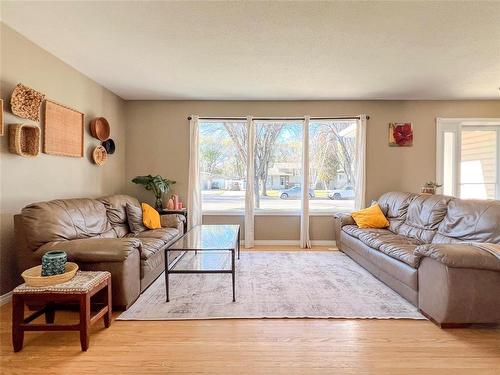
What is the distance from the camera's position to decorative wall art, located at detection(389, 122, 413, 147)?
488 centimetres

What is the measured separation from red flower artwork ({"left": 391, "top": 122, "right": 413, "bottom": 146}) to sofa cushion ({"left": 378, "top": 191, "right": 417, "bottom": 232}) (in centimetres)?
111

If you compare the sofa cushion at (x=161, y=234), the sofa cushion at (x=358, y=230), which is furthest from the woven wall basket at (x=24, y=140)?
the sofa cushion at (x=358, y=230)

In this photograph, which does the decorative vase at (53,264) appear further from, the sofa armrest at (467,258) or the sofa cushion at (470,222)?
the sofa cushion at (470,222)

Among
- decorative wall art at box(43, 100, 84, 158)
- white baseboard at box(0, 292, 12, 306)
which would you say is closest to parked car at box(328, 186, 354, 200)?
decorative wall art at box(43, 100, 84, 158)

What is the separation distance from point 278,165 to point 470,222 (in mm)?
2930

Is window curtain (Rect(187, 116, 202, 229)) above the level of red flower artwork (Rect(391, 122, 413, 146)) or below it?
below

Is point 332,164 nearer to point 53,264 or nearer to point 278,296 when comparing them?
point 278,296

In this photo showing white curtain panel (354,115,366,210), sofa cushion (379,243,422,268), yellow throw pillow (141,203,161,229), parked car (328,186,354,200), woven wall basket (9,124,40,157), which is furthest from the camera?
parked car (328,186,354,200)

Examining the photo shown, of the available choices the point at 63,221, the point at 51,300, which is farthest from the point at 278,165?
the point at 51,300

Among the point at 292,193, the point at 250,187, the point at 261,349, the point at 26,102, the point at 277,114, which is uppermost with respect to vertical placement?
the point at 277,114

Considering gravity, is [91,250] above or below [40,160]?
below

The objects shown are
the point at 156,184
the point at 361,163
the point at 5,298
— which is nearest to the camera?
the point at 5,298

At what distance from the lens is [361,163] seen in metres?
4.85

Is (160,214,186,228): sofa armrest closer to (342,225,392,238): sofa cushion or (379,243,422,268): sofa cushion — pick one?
(342,225,392,238): sofa cushion
